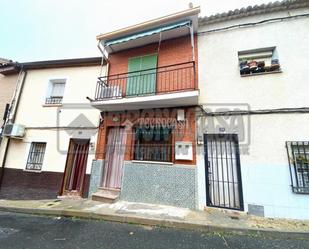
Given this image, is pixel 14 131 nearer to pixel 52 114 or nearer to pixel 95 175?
pixel 52 114

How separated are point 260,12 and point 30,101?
11.5 meters

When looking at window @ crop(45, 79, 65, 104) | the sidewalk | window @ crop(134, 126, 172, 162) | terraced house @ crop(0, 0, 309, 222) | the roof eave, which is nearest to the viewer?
the sidewalk

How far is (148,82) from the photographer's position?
7461 millimetres

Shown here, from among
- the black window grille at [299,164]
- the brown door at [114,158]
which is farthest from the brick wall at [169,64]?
the black window grille at [299,164]

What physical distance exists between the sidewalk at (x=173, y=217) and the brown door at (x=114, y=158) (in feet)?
3.22

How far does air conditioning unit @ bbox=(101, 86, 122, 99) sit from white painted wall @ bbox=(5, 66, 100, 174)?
3.48 feet

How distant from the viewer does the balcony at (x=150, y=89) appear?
6206 millimetres

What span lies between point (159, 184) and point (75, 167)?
4.15 m

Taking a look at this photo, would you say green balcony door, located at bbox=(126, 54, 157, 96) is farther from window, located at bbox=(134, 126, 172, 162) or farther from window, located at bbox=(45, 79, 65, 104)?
window, located at bbox=(45, 79, 65, 104)

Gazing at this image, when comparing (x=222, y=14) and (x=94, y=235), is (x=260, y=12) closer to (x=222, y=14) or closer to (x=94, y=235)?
(x=222, y=14)

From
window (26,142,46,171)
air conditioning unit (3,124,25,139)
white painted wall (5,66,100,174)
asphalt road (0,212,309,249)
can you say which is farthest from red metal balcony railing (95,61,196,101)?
asphalt road (0,212,309,249)

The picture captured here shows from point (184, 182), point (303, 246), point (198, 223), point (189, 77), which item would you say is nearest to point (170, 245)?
point (198, 223)

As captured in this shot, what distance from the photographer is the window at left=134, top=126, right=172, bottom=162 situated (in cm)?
669

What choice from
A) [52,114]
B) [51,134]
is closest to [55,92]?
[52,114]
